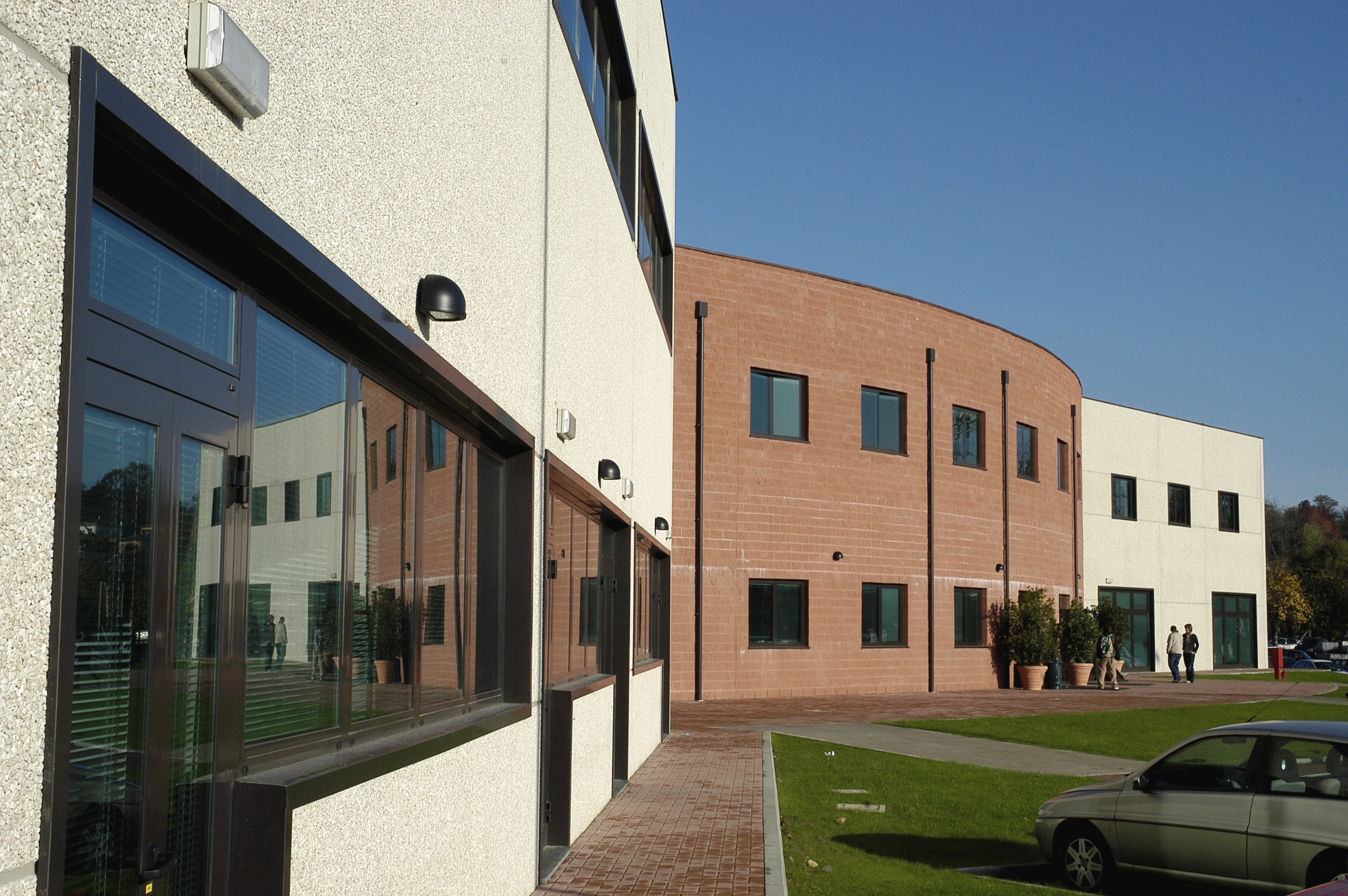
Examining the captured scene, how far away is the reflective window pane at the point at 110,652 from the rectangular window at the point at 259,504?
29.0 inches

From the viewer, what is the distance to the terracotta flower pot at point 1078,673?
34.5 metres

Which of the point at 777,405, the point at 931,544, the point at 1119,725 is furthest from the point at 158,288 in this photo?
the point at 931,544

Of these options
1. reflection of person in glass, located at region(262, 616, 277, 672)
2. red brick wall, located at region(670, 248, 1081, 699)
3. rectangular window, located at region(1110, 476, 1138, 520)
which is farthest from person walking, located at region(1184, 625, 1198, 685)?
reflection of person in glass, located at region(262, 616, 277, 672)

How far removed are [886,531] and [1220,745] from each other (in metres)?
20.8

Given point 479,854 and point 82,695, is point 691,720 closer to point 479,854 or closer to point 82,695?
point 479,854

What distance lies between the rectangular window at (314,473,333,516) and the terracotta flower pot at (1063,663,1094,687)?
32544mm

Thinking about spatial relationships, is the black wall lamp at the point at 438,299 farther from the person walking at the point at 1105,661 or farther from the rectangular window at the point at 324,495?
the person walking at the point at 1105,661

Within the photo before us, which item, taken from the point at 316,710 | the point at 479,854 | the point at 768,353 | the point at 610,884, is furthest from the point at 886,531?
the point at 316,710

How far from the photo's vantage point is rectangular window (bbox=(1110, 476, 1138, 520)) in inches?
1779

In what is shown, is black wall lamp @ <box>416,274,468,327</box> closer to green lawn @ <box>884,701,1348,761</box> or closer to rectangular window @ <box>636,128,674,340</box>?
rectangular window @ <box>636,128,674,340</box>

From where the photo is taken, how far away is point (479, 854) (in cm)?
691

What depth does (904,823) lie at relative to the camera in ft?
40.2

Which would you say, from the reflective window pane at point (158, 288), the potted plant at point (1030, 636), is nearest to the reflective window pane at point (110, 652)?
the reflective window pane at point (158, 288)

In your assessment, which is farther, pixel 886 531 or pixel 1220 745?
pixel 886 531
